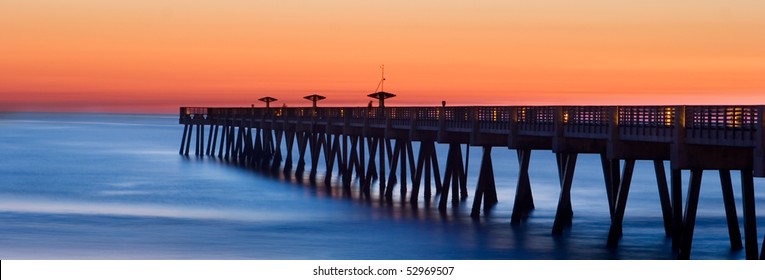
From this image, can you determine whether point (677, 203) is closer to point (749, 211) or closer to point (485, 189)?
point (749, 211)

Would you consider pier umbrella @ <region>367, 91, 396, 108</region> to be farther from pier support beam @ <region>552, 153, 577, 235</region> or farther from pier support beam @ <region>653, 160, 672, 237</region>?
pier support beam @ <region>653, 160, 672, 237</region>

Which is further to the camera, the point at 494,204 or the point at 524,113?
the point at 494,204

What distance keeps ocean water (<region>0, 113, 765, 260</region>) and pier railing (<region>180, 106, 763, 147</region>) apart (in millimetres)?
2492

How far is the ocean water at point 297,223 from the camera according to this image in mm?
31734

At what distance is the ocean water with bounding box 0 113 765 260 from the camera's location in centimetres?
3173

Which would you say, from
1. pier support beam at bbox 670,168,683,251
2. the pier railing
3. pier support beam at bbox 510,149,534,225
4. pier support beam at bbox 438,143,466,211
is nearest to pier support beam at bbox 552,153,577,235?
the pier railing

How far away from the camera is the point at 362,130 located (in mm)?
52969

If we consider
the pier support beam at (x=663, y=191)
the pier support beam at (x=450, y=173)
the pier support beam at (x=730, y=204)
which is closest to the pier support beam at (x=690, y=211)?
the pier support beam at (x=730, y=204)

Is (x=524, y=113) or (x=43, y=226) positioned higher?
(x=524, y=113)

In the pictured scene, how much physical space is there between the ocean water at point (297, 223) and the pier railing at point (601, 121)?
249 cm

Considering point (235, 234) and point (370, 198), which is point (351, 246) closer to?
point (235, 234)
